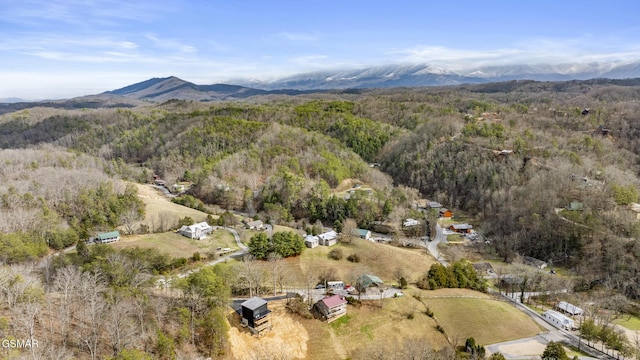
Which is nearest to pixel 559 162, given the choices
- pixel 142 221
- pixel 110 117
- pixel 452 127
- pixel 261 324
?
pixel 452 127

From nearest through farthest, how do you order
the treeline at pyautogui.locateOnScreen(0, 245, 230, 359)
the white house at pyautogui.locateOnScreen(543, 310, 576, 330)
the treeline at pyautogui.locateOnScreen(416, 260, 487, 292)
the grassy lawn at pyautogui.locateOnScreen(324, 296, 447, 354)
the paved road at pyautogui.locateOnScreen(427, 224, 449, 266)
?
the treeline at pyautogui.locateOnScreen(0, 245, 230, 359) → the grassy lawn at pyautogui.locateOnScreen(324, 296, 447, 354) → the white house at pyautogui.locateOnScreen(543, 310, 576, 330) → the treeline at pyautogui.locateOnScreen(416, 260, 487, 292) → the paved road at pyautogui.locateOnScreen(427, 224, 449, 266)

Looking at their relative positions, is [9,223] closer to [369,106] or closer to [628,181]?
[628,181]

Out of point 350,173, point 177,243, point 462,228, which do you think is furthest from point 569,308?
point 350,173

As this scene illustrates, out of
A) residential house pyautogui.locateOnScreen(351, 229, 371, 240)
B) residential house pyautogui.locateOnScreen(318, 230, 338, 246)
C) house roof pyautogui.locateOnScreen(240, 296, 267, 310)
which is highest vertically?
house roof pyautogui.locateOnScreen(240, 296, 267, 310)

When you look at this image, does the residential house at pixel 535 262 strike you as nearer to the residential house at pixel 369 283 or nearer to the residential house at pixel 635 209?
the residential house at pixel 635 209

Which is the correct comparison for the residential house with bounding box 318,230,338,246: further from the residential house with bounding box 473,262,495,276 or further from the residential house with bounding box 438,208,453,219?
the residential house with bounding box 438,208,453,219

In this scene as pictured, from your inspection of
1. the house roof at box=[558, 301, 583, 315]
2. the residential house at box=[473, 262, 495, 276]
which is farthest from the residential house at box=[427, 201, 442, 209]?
the house roof at box=[558, 301, 583, 315]

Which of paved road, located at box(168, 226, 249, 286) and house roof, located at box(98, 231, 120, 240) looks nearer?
paved road, located at box(168, 226, 249, 286)
